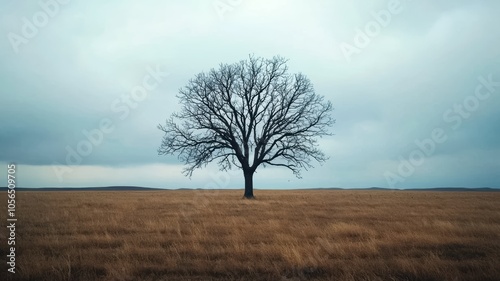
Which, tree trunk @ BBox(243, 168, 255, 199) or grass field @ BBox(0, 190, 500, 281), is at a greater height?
tree trunk @ BBox(243, 168, 255, 199)

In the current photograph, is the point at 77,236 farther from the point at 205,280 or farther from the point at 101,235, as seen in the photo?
the point at 205,280

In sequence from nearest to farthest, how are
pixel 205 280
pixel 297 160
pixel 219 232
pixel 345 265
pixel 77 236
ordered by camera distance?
pixel 205 280
pixel 345 265
pixel 77 236
pixel 219 232
pixel 297 160

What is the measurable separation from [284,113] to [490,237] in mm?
21720

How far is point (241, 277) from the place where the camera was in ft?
20.5

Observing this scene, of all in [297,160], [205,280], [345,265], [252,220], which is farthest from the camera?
[297,160]

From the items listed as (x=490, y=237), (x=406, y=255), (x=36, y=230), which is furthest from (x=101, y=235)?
(x=490, y=237)

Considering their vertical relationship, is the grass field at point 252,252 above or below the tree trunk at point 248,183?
below

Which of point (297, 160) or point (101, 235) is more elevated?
point (297, 160)

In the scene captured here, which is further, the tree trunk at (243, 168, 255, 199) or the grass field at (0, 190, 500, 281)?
the tree trunk at (243, 168, 255, 199)

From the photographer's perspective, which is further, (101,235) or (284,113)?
(284,113)

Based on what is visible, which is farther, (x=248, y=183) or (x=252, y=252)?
(x=248, y=183)

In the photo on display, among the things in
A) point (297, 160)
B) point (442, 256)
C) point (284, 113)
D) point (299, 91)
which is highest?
point (299, 91)

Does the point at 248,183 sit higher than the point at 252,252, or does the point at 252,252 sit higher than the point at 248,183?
the point at 248,183

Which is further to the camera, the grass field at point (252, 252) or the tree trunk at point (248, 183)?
the tree trunk at point (248, 183)
